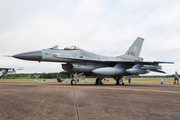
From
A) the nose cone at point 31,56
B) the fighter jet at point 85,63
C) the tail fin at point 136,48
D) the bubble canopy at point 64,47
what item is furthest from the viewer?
the tail fin at point 136,48

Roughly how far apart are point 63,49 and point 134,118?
37.6ft

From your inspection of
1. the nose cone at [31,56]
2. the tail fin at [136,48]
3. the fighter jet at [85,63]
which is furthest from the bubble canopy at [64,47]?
the tail fin at [136,48]

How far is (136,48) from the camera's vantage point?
1862 centimetres

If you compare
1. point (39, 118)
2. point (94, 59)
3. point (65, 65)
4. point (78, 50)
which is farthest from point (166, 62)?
point (39, 118)

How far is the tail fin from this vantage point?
1844cm

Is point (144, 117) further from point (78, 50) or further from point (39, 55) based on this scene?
point (78, 50)

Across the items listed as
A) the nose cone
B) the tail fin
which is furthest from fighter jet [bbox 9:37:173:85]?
the tail fin

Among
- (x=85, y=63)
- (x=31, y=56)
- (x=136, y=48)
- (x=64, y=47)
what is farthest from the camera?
(x=136, y=48)

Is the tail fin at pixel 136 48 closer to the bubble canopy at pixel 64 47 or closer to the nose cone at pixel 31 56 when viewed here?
the bubble canopy at pixel 64 47

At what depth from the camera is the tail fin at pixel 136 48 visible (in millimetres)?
18438

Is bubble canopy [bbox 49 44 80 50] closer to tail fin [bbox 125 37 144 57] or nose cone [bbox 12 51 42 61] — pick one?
nose cone [bbox 12 51 42 61]

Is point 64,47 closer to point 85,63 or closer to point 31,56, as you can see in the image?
point 85,63

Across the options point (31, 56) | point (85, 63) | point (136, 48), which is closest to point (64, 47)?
point (85, 63)

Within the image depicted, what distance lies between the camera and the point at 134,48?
18.5m
